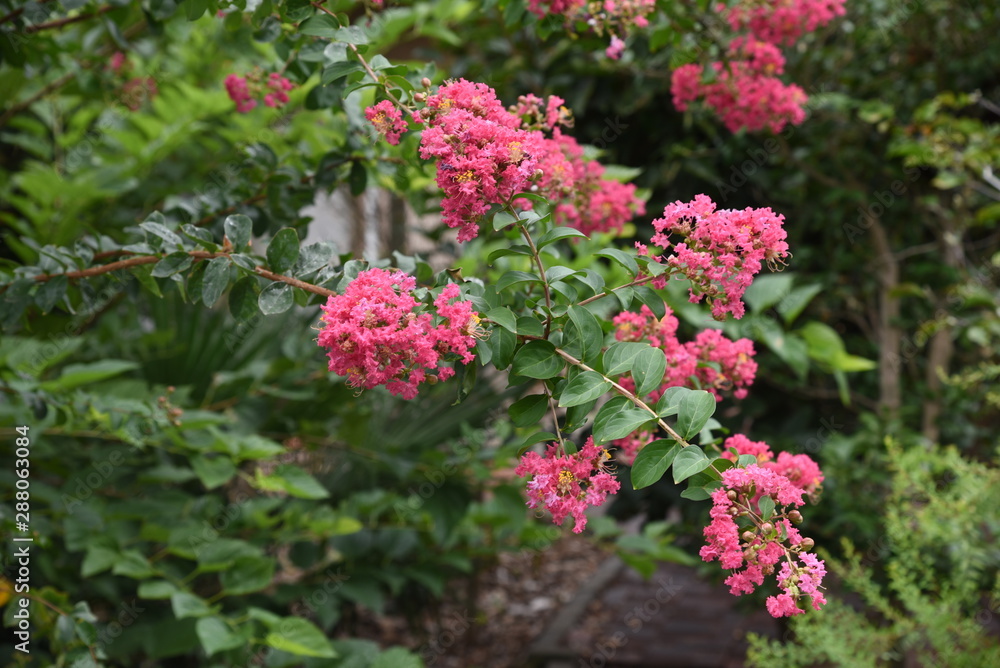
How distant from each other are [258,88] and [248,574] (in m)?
1.02

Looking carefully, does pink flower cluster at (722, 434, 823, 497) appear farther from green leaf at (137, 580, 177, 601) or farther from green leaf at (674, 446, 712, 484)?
green leaf at (137, 580, 177, 601)

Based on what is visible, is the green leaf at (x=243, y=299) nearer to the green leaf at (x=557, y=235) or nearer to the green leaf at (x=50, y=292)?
the green leaf at (x=50, y=292)

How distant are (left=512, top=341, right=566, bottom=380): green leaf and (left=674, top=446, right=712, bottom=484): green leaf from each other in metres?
0.17

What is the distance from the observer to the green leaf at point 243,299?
116 cm

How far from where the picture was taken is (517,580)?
3.96 meters

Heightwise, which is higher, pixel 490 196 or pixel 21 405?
pixel 490 196

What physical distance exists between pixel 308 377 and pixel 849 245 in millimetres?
1862

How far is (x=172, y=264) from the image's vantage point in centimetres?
115

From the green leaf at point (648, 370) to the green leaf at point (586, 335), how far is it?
0.16 feet

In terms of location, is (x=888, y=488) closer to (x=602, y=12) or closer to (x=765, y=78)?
(x=765, y=78)

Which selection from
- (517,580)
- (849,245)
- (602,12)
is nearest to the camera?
(602,12)

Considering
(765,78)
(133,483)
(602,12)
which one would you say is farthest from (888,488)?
(133,483)

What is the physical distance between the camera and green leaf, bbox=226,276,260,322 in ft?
3.80

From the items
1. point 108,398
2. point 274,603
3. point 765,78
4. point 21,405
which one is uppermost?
point 765,78
